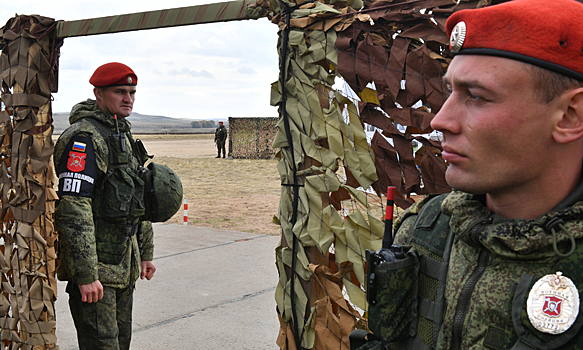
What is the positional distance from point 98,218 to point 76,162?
376 mm

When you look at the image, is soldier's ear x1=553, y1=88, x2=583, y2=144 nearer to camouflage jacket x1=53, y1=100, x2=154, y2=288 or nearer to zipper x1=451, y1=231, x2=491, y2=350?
zipper x1=451, y1=231, x2=491, y2=350

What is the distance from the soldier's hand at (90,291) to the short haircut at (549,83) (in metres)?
2.55

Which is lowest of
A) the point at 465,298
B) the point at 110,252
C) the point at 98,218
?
the point at 110,252

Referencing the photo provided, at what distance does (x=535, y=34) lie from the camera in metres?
0.97

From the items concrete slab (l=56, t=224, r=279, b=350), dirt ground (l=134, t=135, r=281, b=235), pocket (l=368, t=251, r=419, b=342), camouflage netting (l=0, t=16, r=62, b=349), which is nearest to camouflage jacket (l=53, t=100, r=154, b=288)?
camouflage netting (l=0, t=16, r=62, b=349)

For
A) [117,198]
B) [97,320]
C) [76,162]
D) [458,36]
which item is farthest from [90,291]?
[458,36]

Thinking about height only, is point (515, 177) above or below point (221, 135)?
below

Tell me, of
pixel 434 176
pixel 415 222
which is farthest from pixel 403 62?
pixel 415 222

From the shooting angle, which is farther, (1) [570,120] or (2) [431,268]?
(2) [431,268]

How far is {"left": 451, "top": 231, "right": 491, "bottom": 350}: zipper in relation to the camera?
1.11 meters

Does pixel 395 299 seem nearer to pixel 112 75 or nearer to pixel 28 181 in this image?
pixel 112 75

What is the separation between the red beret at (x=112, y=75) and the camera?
3.11 m

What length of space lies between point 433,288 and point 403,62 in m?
1.09

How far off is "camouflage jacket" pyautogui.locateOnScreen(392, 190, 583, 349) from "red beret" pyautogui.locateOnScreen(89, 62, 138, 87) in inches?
97.7
